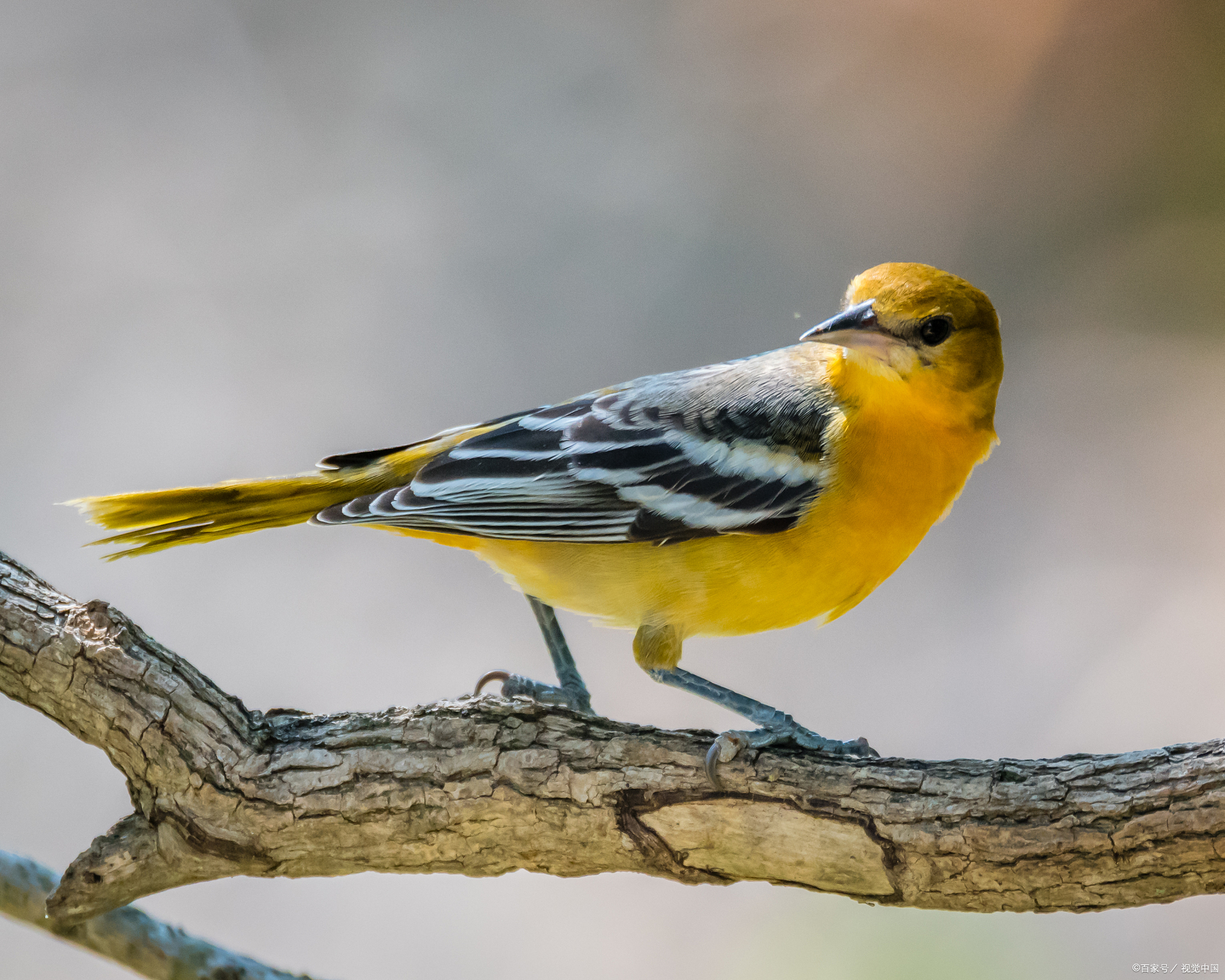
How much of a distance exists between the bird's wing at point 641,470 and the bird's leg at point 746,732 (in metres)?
0.37

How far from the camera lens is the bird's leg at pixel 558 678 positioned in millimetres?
2816

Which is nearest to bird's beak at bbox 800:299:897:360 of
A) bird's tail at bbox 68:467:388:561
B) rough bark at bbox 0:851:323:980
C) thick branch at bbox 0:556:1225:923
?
thick branch at bbox 0:556:1225:923

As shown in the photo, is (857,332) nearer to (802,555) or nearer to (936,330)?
(936,330)

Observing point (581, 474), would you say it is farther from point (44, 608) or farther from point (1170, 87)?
point (1170, 87)

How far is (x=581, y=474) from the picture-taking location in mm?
2635

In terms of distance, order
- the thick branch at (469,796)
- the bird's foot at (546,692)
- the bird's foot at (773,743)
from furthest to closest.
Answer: the bird's foot at (546,692), the bird's foot at (773,743), the thick branch at (469,796)

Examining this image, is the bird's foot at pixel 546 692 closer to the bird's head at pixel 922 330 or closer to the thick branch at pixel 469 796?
the thick branch at pixel 469 796

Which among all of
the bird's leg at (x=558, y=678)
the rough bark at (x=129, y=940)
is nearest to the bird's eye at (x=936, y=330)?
the bird's leg at (x=558, y=678)

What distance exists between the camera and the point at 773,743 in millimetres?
2203

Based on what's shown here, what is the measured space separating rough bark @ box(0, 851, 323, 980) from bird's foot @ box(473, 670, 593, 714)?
2.86 ft

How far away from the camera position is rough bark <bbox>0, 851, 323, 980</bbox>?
227 cm

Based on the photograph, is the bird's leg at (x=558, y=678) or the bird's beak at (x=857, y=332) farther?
the bird's leg at (x=558, y=678)

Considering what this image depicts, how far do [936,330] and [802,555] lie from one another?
0.66 meters

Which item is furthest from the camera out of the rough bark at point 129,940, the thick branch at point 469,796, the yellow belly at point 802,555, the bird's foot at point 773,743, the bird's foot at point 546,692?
the bird's foot at point 546,692
